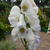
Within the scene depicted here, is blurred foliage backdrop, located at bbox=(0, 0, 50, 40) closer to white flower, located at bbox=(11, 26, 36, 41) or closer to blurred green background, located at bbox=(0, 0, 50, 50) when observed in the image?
blurred green background, located at bbox=(0, 0, 50, 50)

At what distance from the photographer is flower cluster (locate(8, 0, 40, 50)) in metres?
1.06

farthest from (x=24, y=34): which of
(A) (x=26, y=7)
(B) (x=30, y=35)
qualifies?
(A) (x=26, y=7)

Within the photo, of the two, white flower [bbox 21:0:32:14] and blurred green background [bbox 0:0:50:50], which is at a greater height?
white flower [bbox 21:0:32:14]

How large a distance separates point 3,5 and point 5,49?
5.10 meters

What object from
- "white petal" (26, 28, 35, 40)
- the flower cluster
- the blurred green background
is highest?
the flower cluster

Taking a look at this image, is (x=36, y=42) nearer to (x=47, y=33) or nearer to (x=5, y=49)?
(x=5, y=49)

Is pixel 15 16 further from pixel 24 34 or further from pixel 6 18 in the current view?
pixel 6 18

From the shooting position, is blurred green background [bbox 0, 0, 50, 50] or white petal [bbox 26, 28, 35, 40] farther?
blurred green background [bbox 0, 0, 50, 50]

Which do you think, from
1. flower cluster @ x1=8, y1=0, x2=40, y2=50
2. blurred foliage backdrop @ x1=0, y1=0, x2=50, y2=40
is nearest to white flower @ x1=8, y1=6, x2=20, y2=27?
flower cluster @ x1=8, y1=0, x2=40, y2=50

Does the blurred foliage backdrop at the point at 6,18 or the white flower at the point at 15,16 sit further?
the blurred foliage backdrop at the point at 6,18

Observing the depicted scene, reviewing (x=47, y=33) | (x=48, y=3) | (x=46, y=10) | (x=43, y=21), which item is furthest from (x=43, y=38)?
(x=48, y=3)

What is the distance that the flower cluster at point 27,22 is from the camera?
1.06 meters

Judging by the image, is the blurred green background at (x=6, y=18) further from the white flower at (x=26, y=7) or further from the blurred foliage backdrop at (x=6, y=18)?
the white flower at (x=26, y=7)

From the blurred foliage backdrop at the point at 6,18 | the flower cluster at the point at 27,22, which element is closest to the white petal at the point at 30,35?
the flower cluster at the point at 27,22
